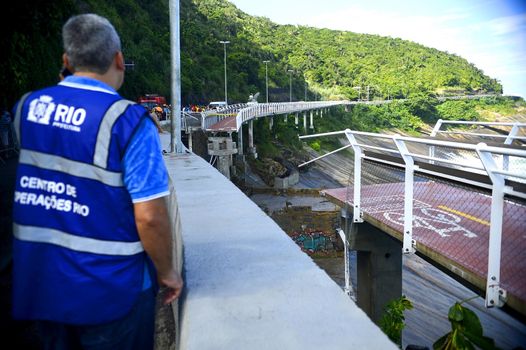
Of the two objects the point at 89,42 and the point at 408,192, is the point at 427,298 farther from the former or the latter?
the point at 89,42

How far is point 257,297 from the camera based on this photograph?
2.22 m

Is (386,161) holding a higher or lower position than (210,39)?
lower

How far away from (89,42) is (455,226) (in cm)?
482

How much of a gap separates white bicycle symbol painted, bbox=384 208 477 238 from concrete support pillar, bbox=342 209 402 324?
0.91 metres

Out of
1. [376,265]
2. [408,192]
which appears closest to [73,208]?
[408,192]

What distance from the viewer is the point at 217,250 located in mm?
2904

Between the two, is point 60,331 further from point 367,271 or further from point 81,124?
point 367,271

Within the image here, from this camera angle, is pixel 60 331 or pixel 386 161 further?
pixel 386 161

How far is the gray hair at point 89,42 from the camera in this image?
5.74 feet

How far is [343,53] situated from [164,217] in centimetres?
18154

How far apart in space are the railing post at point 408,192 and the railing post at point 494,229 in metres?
1.46

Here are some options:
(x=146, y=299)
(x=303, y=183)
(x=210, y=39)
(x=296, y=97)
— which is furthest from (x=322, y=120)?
(x=146, y=299)

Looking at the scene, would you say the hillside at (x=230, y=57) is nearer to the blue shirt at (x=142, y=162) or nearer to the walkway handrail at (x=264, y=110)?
the blue shirt at (x=142, y=162)

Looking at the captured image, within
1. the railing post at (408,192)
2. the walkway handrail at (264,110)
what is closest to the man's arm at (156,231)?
the railing post at (408,192)
